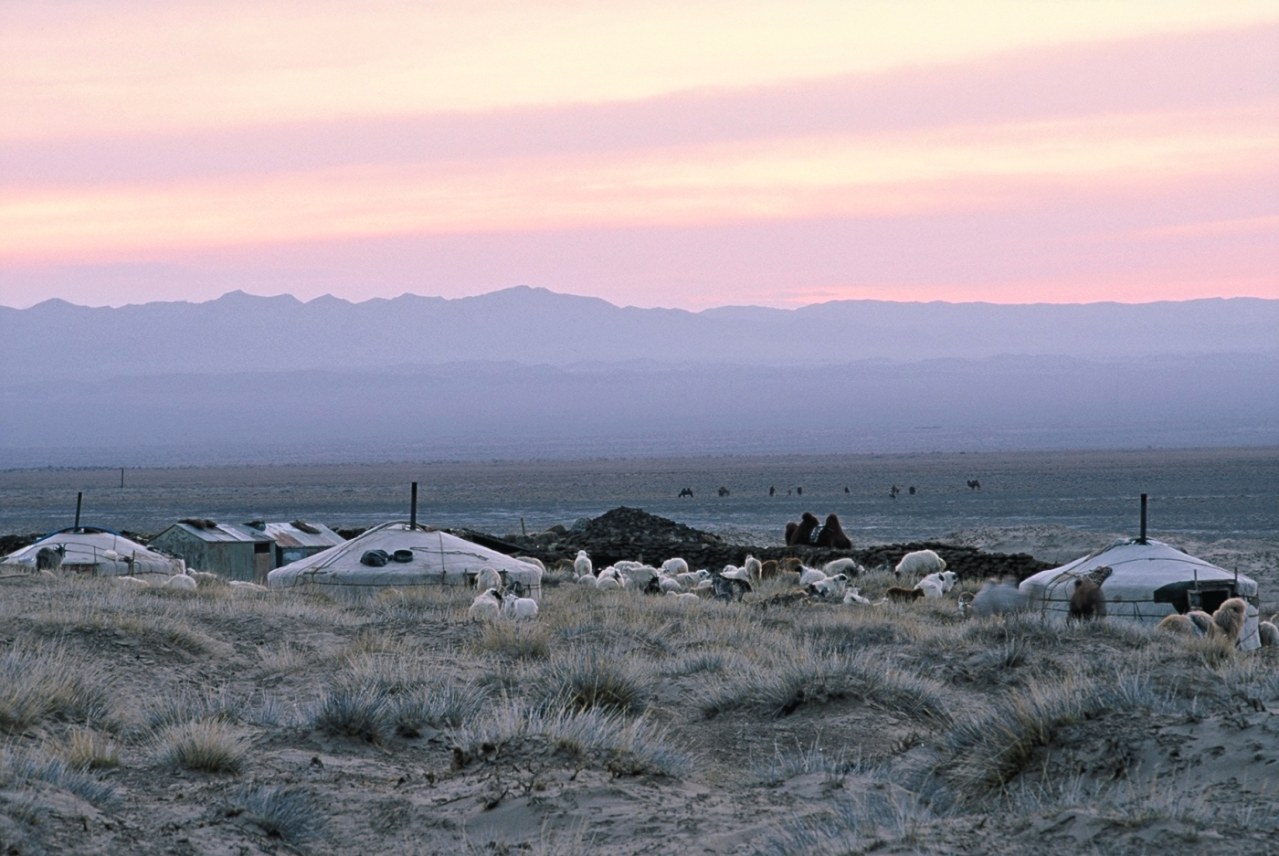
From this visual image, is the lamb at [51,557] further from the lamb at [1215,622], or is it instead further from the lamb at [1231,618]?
the lamb at [1231,618]

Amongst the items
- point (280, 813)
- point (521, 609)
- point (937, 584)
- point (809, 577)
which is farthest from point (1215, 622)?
point (280, 813)

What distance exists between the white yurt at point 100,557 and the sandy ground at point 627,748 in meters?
14.5

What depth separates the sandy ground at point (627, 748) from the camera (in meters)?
7.75

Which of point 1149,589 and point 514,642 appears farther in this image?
point 1149,589

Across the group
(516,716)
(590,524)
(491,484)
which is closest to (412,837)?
(516,716)

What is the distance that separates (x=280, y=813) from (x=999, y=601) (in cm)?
1728

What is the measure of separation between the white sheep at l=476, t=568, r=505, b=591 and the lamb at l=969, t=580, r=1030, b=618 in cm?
821

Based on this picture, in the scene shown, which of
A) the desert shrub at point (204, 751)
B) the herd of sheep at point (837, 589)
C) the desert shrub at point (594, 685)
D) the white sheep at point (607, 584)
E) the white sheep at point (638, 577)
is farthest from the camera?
the white sheep at point (638, 577)

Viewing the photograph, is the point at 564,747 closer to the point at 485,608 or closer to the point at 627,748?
the point at 627,748

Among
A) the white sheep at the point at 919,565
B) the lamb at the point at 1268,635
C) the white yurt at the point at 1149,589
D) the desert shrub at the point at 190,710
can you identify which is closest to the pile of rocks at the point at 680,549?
the white sheep at the point at 919,565

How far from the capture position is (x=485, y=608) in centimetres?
2148

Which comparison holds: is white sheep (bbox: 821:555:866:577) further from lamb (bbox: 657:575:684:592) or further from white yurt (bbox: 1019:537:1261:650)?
white yurt (bbox: 1019:537:1261:650)

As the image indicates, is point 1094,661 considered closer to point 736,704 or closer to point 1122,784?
point 736,704

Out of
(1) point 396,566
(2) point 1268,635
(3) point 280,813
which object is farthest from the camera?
(1) point 396,566
